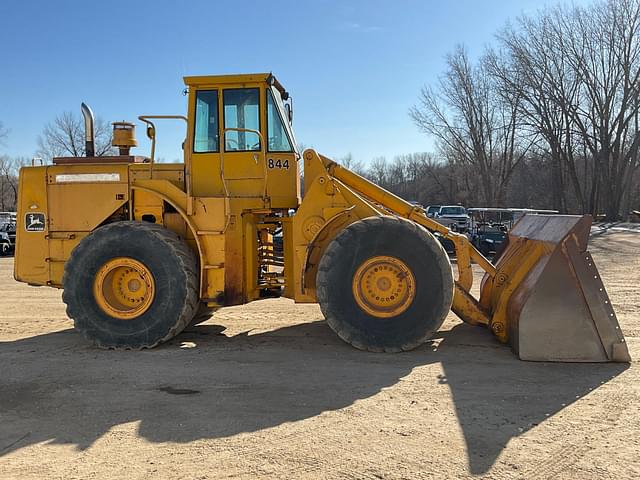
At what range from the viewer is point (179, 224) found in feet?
22.2

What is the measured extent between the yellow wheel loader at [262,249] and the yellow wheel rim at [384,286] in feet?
0.05

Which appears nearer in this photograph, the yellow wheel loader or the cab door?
the yellow wheel loader

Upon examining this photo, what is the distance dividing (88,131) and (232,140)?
6.89 ft

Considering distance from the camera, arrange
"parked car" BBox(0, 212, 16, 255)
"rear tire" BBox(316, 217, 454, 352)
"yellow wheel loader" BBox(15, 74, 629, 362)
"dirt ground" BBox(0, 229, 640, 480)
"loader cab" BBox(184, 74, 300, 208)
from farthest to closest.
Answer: "parked car" BBox(0, 212, 16, 255) < "loader cab" BBox(184, 74, 300, 208) < "rear tire" BBox(316, 217, 454, 352) < "yellow wheel loader" BBox(15, 74, 629, 362) < "dirt ground" BBox(0, 229, 640, 480)

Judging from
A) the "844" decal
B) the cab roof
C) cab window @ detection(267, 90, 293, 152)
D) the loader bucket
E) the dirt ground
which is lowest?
the dirt ground

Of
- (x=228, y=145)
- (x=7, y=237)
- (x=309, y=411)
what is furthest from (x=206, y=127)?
(x=7, y=237)

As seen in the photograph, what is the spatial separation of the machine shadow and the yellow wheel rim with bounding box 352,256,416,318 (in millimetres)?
527

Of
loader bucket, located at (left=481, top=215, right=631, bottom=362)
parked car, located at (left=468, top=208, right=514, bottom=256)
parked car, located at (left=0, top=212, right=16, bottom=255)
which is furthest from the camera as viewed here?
parked car, located at (left=0, top=212, right=16, bottom=255)

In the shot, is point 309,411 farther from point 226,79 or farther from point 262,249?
point 226,79

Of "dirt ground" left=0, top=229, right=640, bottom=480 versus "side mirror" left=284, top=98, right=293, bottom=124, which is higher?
"side mirror" left=284, top=98, right=293, bottom=124

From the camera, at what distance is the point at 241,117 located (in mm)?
6664

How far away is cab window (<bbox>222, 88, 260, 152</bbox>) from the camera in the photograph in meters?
6.63

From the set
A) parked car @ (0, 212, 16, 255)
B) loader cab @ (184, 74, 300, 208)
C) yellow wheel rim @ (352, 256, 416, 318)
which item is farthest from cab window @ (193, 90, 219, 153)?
parked car @ (0, 212, 16, 255)

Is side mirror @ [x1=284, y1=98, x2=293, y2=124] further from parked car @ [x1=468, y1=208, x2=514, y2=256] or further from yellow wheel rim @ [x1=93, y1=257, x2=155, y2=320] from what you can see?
parked car @ [x1=468, y1=208, x2=514, y2=256]
